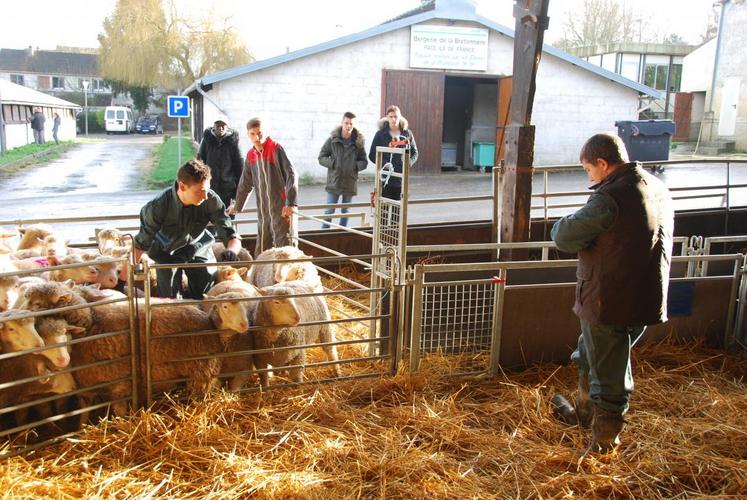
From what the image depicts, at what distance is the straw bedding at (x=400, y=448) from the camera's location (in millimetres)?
3877

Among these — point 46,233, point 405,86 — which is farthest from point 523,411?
point 405,86

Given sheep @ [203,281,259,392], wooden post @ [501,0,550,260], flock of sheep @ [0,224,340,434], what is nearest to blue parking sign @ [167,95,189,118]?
flock of sheep @ [0,224,340,434]

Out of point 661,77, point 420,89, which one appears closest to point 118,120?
point 661,77

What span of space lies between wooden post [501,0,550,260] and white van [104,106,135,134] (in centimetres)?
5910

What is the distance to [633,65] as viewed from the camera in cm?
4200

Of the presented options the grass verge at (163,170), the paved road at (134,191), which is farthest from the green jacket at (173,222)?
the grass verge at (163,170)

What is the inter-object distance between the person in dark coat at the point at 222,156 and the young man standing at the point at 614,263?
17.7 ft

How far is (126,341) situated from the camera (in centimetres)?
468

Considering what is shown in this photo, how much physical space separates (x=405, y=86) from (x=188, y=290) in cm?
1757

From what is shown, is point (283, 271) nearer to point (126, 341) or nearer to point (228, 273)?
point (228, 273)

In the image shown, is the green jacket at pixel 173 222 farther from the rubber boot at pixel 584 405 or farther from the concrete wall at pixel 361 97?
the concrete wall at pixel 361 97

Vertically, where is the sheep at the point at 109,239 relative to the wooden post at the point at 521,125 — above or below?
below

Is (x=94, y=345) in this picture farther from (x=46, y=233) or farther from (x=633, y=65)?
(x=633, y=65)

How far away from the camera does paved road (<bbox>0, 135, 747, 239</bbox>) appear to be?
15.1m
